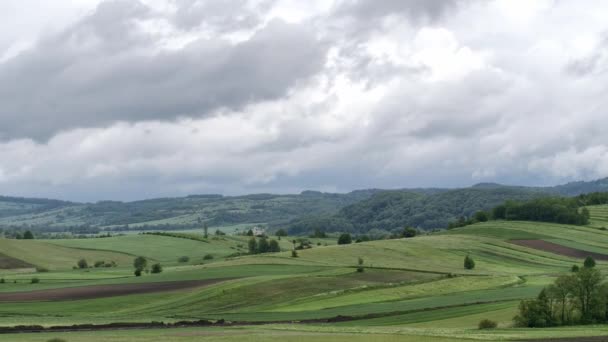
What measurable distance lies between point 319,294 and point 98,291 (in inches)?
1250

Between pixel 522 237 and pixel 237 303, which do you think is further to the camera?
pixel 522 237

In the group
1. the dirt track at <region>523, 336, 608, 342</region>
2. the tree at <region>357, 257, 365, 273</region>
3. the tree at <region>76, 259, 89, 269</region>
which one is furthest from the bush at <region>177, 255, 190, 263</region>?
the dirt track at <region>523, 336, 608, 342</region>

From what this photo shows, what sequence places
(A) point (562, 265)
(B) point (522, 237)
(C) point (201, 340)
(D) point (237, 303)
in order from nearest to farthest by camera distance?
(C) point (201, 340) → (D) point (237, 303) → (A) point (562, 265) → (B) point (522, 237)

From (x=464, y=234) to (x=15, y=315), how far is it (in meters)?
128

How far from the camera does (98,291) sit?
106m

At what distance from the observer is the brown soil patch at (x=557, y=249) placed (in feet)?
521

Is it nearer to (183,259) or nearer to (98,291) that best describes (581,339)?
(98,291)

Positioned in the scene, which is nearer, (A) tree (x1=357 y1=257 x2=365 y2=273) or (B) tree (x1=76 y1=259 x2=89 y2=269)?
(A) tree (x1=357 y1=257 x2=365 y2=273)

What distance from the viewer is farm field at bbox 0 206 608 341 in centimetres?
6319

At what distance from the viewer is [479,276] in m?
117

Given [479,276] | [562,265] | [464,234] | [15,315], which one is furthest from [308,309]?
[464,234]

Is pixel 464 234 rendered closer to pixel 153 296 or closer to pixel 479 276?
pixel 479 276

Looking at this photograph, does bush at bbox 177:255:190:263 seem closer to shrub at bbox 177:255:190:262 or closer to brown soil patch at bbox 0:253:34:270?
shrub at bbox 177:255:190:262

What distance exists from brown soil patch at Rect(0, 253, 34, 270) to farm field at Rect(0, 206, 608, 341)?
26.1 inches
